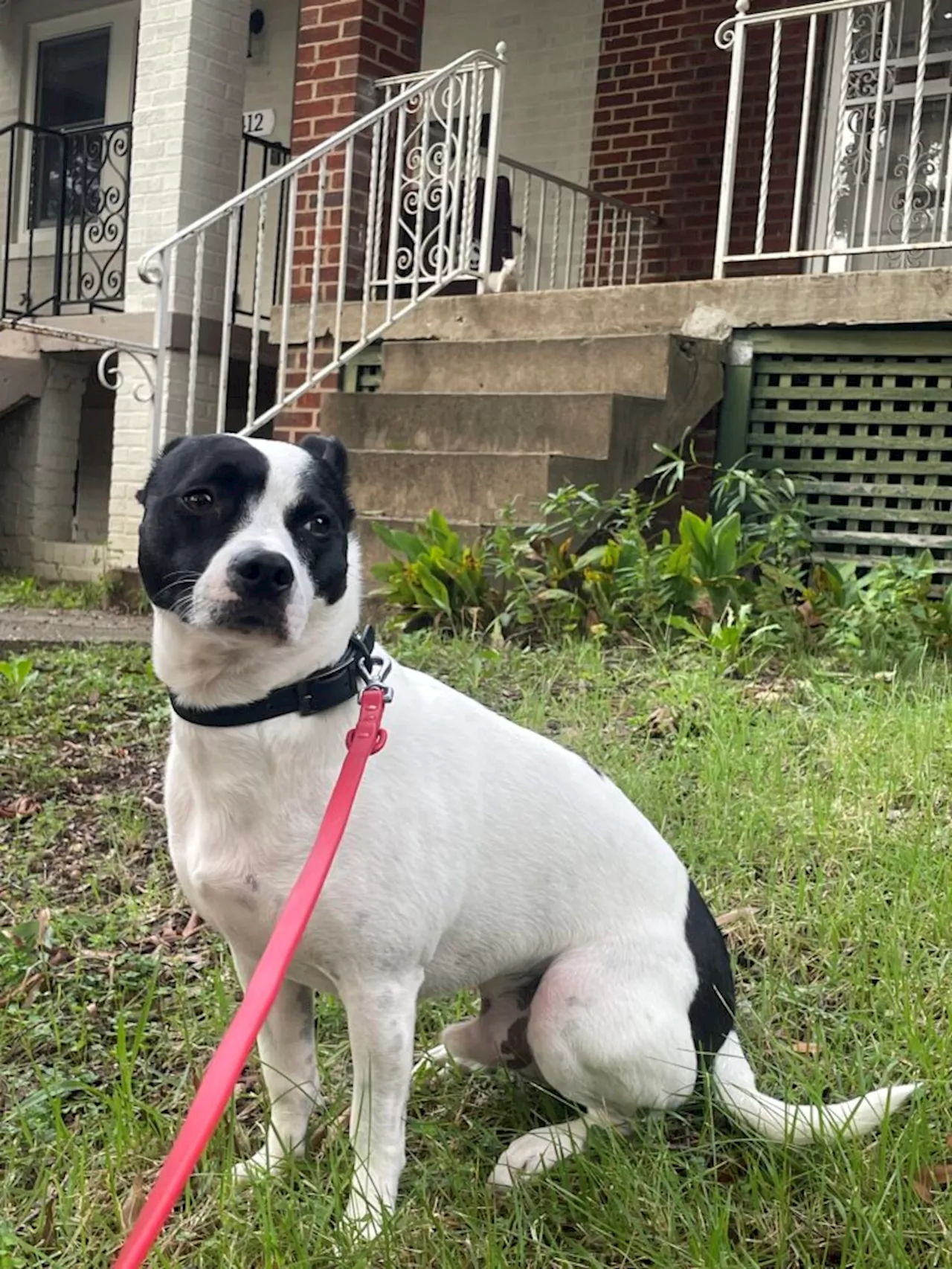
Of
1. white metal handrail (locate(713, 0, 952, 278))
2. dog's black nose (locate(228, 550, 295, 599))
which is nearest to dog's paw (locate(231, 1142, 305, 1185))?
dog's black nose (locate(228, 550, 295, 599))

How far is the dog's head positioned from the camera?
5.73 feet

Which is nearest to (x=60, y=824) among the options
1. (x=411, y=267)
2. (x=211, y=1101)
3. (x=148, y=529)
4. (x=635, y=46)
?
(x=148, y=529)

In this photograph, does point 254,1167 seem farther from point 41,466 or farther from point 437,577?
point 41,466

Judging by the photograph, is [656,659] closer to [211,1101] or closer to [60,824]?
[60,824]

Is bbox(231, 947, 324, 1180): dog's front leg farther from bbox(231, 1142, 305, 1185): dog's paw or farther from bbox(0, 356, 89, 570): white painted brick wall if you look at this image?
bbox(0, 356, 89, 570): white painted brick wall

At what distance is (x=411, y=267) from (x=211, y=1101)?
7.14 m

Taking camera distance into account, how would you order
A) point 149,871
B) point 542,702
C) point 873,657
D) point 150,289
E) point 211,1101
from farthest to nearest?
point 150,289 < point 873,657 < point 542,702 < point 149,871 < point 211,1101

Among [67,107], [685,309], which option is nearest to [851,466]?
[685,309]

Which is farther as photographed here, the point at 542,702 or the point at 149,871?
the point at 542,702

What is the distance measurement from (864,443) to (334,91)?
12.2 feet

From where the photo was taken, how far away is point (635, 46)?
9930mm

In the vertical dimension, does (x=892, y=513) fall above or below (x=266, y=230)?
below

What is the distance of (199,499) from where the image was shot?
1821 mm

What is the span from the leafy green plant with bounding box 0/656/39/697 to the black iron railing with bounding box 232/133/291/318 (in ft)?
16.7
